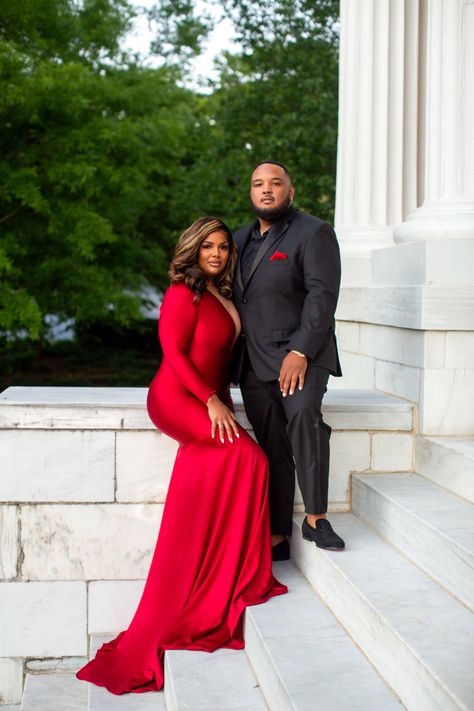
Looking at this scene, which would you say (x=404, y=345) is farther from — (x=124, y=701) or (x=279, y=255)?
(x=124, y=701)

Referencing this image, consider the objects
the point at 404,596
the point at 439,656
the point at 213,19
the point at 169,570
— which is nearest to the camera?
the point at 439,656

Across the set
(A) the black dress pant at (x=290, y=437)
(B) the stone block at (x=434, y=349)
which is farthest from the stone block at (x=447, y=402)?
(A) the black dress pant at (x=290, y=437)

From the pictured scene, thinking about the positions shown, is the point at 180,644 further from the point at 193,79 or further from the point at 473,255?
the point at 193,79

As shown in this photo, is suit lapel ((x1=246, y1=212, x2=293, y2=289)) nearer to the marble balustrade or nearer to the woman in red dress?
the woman in red dress

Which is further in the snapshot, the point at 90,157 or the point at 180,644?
the point at 90,157

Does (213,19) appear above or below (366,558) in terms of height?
above

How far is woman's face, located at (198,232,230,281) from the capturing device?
15.7ft

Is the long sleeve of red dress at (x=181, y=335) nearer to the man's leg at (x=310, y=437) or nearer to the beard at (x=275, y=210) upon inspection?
the man's leg at (x=310, y=437)

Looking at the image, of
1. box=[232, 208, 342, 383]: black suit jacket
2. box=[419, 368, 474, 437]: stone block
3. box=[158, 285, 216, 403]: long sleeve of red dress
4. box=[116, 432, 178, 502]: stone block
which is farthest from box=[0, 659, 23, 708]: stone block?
box=[419, 368, 474, 437]: stone block

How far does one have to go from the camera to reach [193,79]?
79.3 feet

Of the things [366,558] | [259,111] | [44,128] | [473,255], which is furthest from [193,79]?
[366,558]

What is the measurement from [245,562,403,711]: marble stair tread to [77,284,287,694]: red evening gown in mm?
206

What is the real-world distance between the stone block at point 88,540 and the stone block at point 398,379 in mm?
1741

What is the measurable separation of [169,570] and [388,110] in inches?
175
